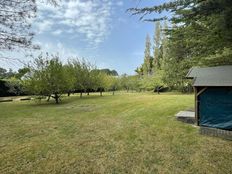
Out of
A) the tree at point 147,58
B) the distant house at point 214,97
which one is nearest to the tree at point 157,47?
the tree at point 147,58

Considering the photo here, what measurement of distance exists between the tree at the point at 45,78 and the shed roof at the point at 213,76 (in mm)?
10353

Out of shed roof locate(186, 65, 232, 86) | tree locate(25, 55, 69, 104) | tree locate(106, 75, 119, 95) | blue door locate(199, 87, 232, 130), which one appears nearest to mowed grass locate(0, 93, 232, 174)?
blue door locate(199, 87, 232, 130)

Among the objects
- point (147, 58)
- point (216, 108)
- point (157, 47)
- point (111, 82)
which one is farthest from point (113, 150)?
point (147, 58)

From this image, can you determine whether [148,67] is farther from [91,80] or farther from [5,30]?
[5,30]

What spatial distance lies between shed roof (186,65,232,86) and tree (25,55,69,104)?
408 inches

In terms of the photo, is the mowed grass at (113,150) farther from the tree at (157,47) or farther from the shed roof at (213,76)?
the tree at (157,47)

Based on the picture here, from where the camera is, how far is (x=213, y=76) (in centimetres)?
630

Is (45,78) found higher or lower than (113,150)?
higher

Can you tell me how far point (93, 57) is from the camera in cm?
2361

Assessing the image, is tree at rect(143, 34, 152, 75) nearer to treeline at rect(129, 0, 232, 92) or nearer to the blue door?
treeline at rect(129, 0, 232, 92)

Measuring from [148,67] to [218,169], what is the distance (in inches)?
1464

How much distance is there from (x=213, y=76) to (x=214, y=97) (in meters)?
0.75

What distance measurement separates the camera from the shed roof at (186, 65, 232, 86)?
19.1 ft

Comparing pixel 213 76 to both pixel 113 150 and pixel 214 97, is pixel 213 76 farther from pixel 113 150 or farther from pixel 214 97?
pixel 113 150
